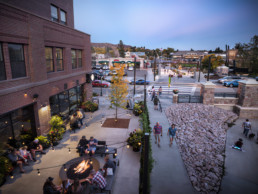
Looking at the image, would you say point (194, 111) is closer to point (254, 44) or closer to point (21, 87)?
point (21, 87)

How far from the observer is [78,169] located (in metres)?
6.93

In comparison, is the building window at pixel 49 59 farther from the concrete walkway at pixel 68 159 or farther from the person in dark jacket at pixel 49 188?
the person in dark jacket at pixel 49 188

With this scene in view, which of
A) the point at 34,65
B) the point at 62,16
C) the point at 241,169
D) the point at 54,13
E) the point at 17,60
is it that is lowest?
the point at 241,169

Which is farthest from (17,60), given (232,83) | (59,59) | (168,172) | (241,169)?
(232,83)

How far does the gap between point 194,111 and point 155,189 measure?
10.4m

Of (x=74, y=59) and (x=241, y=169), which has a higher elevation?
(x=74, y=59)

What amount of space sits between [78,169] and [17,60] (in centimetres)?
678

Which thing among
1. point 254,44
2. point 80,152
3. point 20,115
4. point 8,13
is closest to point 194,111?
point 80,152

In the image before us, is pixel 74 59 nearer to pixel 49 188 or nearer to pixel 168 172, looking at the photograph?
pixel 49 188

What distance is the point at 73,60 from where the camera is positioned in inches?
616

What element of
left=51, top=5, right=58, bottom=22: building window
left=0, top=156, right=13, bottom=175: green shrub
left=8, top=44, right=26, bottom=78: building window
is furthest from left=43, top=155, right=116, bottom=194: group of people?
left=51, top=5, right=58, bottom=22: building window

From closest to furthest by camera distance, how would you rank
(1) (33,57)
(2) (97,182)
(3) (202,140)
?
(2) (97,182)
(1) (33,57)
(3) (202,140)

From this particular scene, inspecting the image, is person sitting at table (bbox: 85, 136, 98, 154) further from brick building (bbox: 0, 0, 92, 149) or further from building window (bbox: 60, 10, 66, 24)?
building window (bbox: 60, 10, 66, 24)

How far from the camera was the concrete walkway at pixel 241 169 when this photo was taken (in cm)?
727
